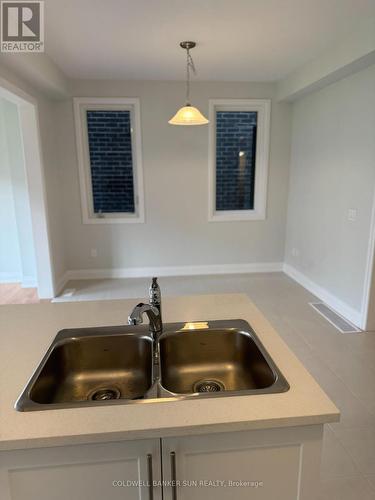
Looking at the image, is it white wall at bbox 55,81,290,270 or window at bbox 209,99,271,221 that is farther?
window at bbox 209,99,271,221

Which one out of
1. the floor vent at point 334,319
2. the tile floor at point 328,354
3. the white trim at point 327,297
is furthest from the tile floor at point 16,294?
the white trim at point 327,297

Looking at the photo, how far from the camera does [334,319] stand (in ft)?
11.6

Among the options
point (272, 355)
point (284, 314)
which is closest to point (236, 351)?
point (272, 355)

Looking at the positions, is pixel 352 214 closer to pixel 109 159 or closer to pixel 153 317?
pixel 153 317

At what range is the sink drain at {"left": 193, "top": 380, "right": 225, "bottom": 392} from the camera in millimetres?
1293

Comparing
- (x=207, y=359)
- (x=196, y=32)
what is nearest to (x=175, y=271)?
(x=196, y=32)

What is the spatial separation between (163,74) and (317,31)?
1947mm

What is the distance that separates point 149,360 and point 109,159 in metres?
3.96

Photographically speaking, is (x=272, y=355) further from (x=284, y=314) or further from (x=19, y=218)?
(x=19, y=218)

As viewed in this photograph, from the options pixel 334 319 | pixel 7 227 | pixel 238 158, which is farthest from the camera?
pixel 238 158

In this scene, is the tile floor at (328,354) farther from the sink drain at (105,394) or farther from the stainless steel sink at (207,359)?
the sink drain at (105,394)

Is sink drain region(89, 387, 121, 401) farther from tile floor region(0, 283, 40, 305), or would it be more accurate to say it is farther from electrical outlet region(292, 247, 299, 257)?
electrical outlet region(292, 247, 299, 257)

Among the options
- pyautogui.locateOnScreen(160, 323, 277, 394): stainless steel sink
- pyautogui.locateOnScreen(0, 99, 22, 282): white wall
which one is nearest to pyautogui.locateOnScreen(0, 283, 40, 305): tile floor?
pyautogui.locateOnScreen(0, 99, 22, 282): white wall

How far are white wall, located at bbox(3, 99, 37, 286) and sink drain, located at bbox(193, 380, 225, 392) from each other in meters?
3.62
